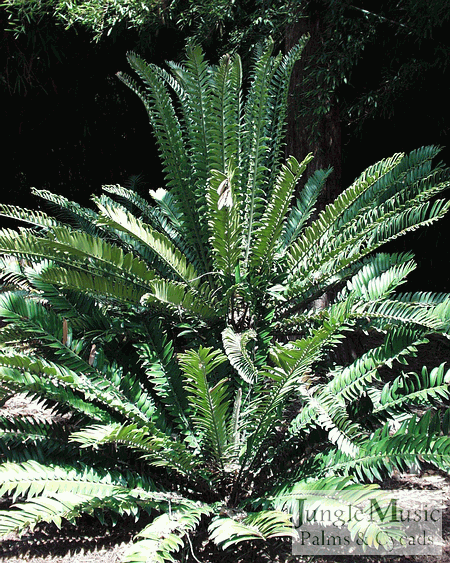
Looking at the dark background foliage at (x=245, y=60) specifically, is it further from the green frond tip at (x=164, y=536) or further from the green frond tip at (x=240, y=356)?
the green frond tip at (x=164, y=536)

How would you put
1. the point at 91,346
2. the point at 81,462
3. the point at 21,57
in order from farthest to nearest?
1. the point at 21,57
2. the point at 91,346
3. the point at 81,462

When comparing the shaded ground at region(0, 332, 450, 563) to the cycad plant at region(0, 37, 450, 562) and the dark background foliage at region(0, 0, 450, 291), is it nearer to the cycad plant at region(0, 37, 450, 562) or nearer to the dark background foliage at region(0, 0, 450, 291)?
the cycad plant at region(0, 37, 450, 562)

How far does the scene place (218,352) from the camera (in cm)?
156

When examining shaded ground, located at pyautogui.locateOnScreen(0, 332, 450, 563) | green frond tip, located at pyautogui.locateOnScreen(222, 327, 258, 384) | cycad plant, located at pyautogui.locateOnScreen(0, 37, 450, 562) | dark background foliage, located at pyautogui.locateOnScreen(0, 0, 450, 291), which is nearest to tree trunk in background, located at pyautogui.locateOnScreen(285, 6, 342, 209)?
dark background foliage, located at pyautogui.locateOnScreen(0, 0, 450, 291)

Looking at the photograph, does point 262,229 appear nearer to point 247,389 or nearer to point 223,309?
point 223,309

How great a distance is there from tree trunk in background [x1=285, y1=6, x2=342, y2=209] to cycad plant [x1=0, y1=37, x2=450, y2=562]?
1.52ft

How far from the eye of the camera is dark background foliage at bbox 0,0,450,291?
2.63 metres

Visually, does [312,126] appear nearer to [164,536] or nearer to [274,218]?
[274,218]

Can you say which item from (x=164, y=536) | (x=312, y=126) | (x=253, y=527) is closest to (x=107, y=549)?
(x=164, y=536)

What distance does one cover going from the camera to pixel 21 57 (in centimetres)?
381

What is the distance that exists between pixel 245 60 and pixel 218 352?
2148mm

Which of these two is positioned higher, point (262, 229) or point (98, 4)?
point (98, 4)

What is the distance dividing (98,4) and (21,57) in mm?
1007

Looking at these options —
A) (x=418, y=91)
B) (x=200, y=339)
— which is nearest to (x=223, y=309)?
(x=200, y=339)
